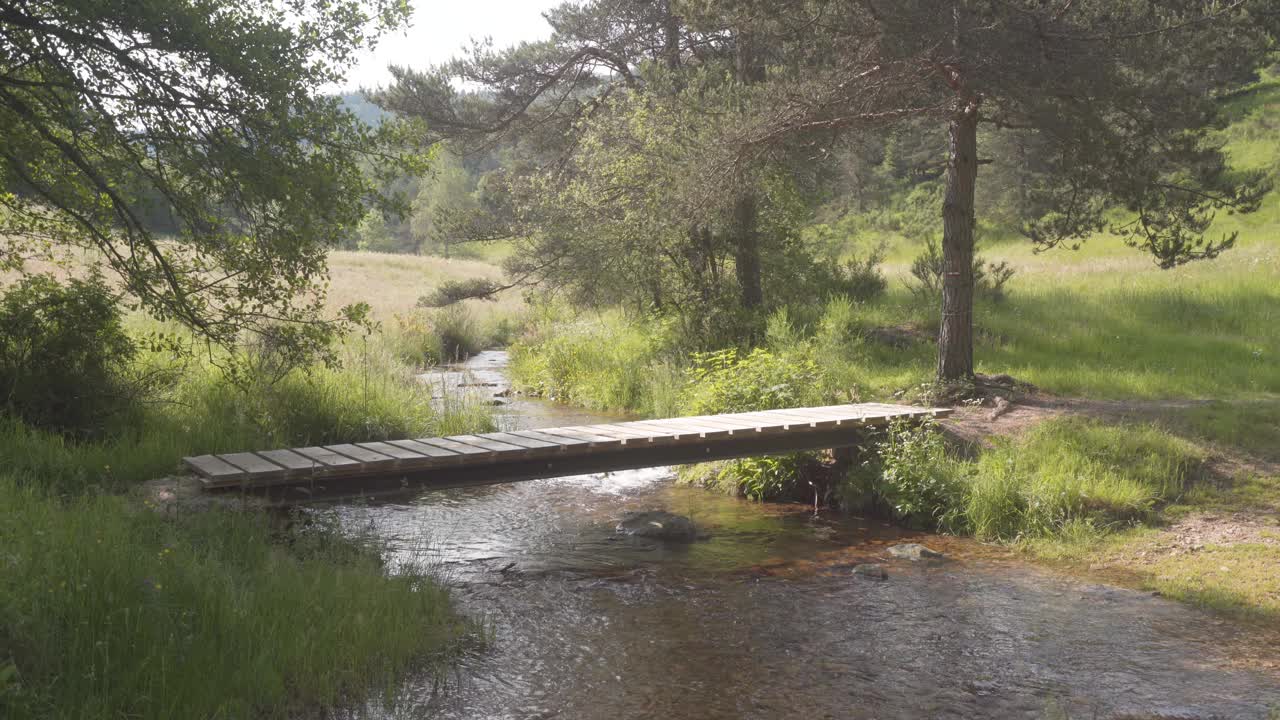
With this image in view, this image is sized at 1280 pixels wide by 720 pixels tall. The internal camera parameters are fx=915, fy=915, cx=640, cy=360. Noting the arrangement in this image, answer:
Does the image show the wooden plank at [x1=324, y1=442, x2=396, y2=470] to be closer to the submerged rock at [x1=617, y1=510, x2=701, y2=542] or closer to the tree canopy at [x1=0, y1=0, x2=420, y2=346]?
the tree canopy at [x1=0, y1=0, x2=420, y2=346]

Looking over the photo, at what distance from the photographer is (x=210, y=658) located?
14.3 ft

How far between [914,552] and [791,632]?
2270mm

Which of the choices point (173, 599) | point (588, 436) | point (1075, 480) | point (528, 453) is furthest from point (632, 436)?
point (173, 599)

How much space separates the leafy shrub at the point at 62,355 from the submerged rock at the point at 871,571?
701 centimetres

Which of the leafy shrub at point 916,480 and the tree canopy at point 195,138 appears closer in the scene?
the tree canopy at point 195,138

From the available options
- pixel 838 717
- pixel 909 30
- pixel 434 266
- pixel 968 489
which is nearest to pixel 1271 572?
pixel 968 489

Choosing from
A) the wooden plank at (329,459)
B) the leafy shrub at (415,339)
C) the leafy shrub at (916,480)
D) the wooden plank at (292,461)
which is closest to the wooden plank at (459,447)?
the wooden plank at (329,459)

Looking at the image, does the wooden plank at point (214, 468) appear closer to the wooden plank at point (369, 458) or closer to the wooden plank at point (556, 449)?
the wooden plank at point (556, 449)

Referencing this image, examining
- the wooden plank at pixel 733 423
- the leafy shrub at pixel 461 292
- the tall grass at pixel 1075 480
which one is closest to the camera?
the tall grass at pixel 1075 480

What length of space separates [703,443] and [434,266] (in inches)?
1541

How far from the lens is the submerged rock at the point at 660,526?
8734 mm

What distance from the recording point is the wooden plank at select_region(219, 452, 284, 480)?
6.92 m

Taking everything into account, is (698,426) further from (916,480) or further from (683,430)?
(916,480)

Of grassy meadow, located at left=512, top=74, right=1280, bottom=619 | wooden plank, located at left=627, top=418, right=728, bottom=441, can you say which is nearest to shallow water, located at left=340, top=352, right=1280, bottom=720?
grassy meadow, located at left=512, top=74, right=1280, bottom=619
